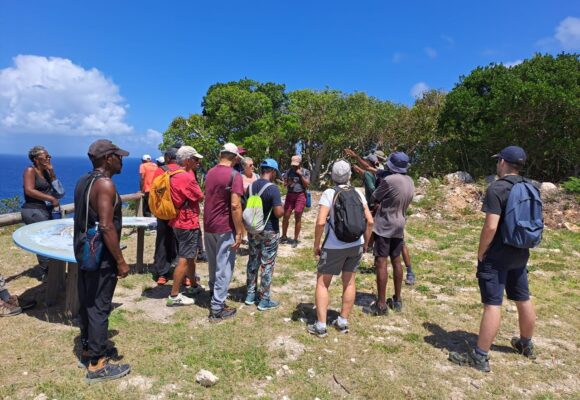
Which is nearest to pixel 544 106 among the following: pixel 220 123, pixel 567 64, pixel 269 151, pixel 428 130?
pixel 567 64

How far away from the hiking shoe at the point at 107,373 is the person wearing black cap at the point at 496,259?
3.29 meters

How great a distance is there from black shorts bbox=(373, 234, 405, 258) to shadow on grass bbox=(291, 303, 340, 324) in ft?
3.29

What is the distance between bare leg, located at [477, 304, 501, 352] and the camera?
12.7 ft

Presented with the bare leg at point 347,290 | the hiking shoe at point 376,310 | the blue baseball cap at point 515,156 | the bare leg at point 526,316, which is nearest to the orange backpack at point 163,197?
the bare leg at point 347,290

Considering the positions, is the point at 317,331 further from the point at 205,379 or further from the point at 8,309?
the point at 8,309

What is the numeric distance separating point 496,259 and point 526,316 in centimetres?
83

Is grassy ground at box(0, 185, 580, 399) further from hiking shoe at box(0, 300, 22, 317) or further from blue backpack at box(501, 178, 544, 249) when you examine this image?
blue backpack at box(501, 178, 544, 249)

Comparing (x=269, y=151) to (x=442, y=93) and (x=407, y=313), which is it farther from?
(x=407, y=313)

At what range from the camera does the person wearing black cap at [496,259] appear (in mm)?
3738

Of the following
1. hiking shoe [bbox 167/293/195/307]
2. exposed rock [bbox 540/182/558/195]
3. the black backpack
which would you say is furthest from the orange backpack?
exposed rock [bbox 540/182/558/195]

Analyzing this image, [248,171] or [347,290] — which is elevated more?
[248,171]

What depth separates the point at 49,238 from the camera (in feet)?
15.8

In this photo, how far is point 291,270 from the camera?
23.0 ft

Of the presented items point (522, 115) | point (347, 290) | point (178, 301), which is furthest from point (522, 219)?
point (522, 115)
